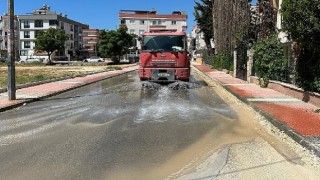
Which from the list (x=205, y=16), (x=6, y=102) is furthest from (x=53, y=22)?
(x=6, y=102)

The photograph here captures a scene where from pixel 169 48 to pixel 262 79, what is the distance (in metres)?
5.26

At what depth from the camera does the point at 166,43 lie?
2238cm

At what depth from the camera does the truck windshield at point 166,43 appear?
22.3m

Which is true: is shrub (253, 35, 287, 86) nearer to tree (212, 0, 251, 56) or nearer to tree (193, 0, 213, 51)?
tree (212, 0, 251, 56)

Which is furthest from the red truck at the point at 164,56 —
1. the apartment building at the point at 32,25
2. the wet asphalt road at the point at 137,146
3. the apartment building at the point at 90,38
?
the apartment building at the point at 90,38

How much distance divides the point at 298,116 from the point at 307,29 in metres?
2.70

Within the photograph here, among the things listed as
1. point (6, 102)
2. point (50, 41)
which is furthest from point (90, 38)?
point (6, 102)

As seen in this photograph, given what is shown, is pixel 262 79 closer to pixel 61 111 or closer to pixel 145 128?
Answer: pixel 61 111

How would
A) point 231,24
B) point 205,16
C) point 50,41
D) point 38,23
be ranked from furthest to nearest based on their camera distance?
point 38,23, point 50,41, point 205,16, point 231,24

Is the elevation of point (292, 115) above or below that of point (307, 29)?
below

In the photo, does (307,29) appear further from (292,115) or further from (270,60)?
(270,60)

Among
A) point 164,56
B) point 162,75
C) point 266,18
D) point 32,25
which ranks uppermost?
point 32,25

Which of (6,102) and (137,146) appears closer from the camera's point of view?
(137,146)

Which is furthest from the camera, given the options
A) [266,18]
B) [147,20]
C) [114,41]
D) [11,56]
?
[147,20]
